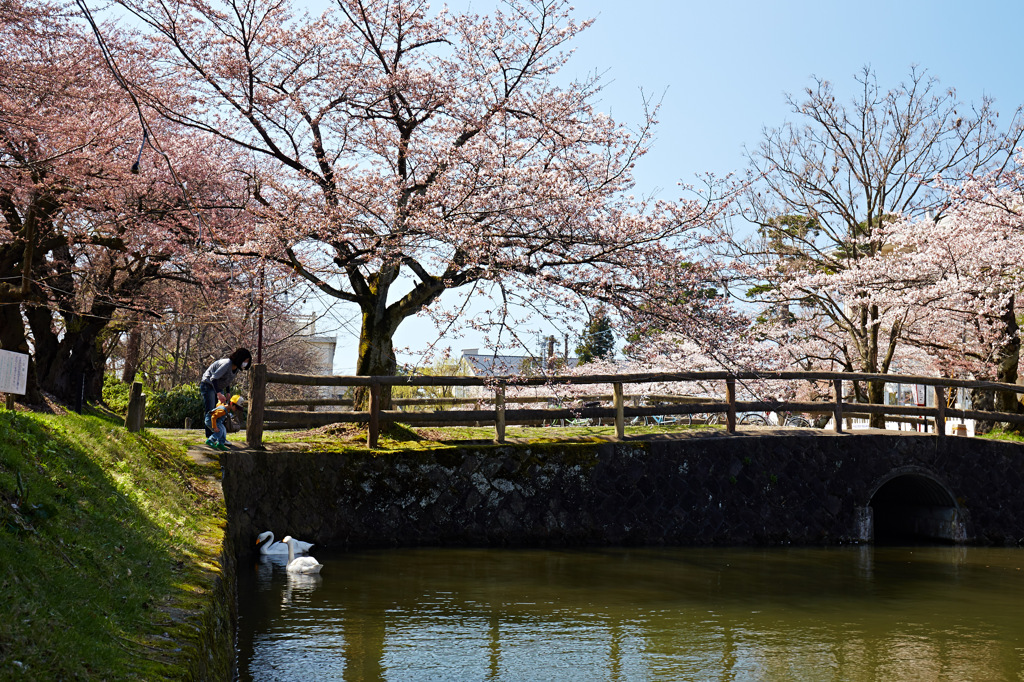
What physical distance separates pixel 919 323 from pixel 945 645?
1578 centimetres

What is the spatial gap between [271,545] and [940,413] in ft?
41.0

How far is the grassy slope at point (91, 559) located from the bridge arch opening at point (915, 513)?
12879mm

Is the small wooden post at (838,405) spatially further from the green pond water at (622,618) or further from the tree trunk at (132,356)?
the tree trunk at (132,356)

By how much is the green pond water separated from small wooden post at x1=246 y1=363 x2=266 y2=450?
77.0 inches

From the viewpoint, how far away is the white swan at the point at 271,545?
11.0 meters

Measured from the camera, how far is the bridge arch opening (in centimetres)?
1614

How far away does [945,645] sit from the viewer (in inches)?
311

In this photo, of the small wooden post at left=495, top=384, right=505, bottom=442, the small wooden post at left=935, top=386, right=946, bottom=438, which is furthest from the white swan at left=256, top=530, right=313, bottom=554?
the small wooden post at left=935, top=386, right=946, bottom=438

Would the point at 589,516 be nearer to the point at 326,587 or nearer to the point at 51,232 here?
the point at 326,587

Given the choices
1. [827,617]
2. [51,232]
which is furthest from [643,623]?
[51,232]

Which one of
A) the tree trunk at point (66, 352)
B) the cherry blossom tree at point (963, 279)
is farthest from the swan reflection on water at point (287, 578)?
the cherry blossom tree at point (963, 279)

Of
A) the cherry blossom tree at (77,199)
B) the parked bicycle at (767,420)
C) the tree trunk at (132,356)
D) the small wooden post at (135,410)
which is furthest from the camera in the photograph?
the parked bicycle at (767,420)

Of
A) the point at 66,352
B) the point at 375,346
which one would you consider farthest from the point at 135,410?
the point at 66,352

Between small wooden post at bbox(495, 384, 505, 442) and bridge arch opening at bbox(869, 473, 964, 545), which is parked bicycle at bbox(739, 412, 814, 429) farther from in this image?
small wooden post at bbox(495, 384, 505, 442)
